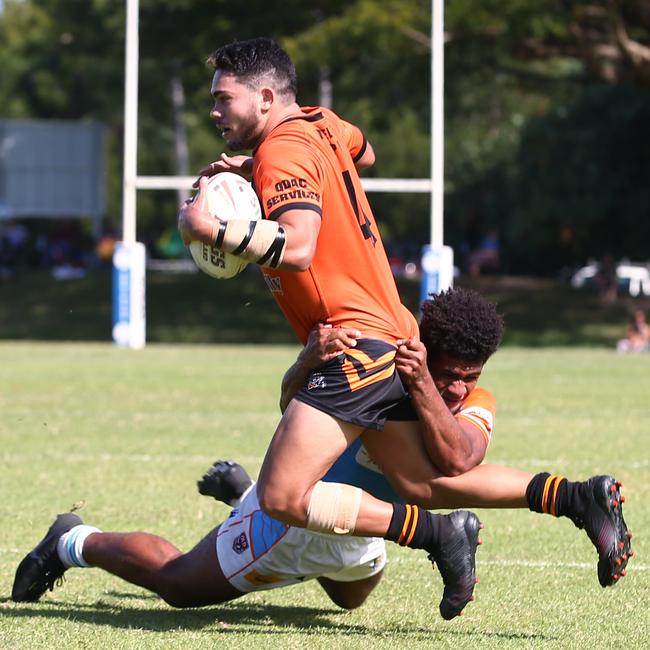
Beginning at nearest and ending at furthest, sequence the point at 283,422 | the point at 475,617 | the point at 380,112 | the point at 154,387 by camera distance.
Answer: the point at 283,422, the point at 475,617, the point at 154,387, the point at 380,112

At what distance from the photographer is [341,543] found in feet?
16.7

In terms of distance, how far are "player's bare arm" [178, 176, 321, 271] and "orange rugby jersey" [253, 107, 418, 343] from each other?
78 mm

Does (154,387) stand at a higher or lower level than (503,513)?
lower

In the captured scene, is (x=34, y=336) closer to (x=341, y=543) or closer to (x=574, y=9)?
(x=574, y=9)

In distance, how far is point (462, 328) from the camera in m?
5.28

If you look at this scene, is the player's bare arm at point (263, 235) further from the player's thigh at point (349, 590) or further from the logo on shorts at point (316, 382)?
the player's thigh at point (349, 590)

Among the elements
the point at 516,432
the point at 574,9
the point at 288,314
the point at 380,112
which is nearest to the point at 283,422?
the point at 288,314

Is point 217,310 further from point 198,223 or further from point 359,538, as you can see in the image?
point 198,223

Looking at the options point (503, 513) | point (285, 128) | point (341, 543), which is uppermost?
point (285, 128)

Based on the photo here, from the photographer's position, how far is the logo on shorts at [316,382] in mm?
4879

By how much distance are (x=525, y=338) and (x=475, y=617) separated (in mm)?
20286

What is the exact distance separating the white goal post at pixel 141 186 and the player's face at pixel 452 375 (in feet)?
46.9

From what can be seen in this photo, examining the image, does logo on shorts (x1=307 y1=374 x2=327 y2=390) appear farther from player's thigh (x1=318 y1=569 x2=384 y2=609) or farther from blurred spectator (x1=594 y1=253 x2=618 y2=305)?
blurred spectator (x1=594 y1=253 x2=618 y2=305)

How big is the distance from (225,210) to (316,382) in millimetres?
702
